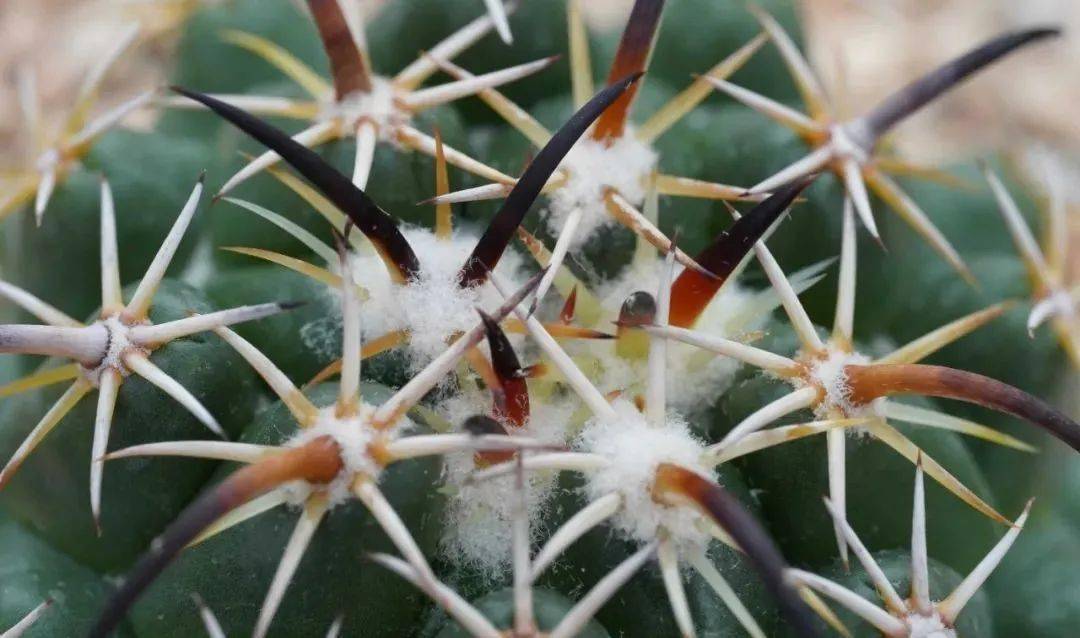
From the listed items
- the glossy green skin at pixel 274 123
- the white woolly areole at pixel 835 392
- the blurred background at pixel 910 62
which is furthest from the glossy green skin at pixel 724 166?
the blurred background at pixel 910 62

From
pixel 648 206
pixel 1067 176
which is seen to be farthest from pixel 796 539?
pixel 1067 176

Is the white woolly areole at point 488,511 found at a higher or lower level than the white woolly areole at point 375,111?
lower

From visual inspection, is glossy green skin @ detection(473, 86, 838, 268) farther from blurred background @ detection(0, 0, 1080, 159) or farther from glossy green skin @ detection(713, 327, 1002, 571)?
blurred background @ detection(0, 0, 1080, 159)

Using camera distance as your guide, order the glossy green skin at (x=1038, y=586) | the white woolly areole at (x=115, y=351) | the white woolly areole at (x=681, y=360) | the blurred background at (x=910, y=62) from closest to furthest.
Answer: the white woolly areole at (x=115, y=351)
the white woolly areole at (x=681, y=360)
the glossy green skin at (x=1038, y=586)
the blurred background at (x=910, y=62)

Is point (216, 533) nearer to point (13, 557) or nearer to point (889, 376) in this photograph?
point (13, 557)

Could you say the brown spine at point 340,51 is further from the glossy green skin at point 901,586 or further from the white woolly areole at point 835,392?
the glossy green skin at point 901,586
